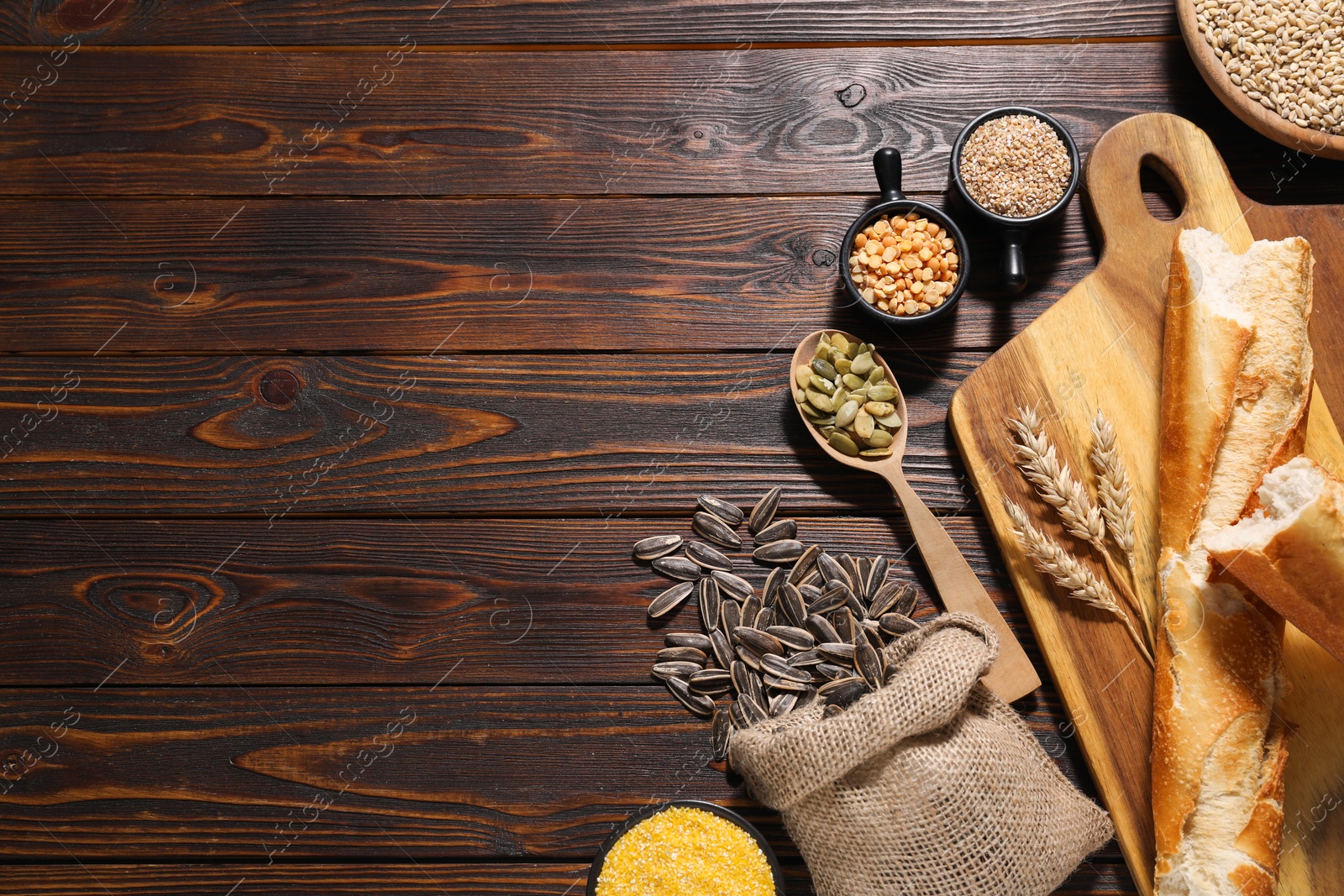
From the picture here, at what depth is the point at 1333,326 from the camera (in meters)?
1.53

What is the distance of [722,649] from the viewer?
1557 millimetres

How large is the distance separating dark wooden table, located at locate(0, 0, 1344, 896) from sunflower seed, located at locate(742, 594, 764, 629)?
0.11 metres

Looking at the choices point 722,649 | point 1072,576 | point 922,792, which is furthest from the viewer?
point 722,649

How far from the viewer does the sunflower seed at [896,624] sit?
1.53m

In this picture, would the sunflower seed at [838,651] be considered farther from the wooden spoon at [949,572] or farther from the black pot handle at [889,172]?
the black pot handle at [889,172]

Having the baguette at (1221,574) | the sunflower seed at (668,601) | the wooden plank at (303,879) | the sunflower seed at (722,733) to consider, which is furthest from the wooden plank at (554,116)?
the wooden plank at (303,879)

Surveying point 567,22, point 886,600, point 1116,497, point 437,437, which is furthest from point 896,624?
point 567,22

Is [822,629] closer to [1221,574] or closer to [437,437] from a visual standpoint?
[1221,574]

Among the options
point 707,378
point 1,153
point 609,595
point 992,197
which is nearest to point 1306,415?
point 992,197

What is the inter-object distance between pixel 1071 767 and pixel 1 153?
2537mm

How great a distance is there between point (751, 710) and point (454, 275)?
3.47 ft

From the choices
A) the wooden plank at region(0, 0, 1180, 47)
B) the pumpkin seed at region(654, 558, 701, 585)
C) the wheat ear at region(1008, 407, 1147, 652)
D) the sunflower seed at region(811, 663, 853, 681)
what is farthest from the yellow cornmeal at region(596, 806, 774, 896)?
the wooden plank at region(0, 0, 1180, 47)

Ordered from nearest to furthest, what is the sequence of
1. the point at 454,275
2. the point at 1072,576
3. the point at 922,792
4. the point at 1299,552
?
the point at 1299,552, the point at 922,792, the point at 1072,576, the point at 454,275

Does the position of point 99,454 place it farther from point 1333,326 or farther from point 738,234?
point 1333,326
